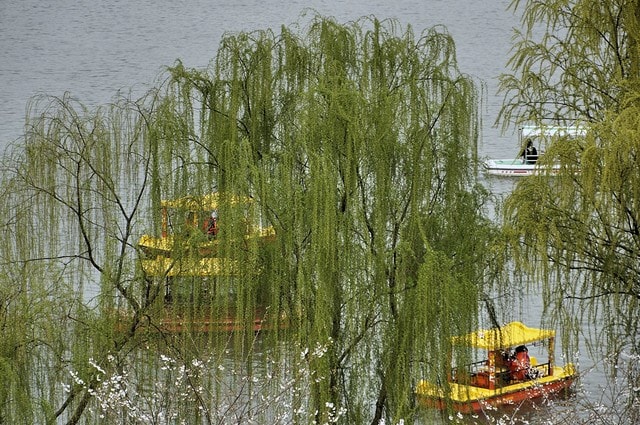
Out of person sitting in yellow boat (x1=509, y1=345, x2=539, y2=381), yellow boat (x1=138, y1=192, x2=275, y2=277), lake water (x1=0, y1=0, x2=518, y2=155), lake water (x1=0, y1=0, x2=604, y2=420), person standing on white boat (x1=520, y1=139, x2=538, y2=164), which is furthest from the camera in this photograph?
lake water (x1=0, y1=0, x2=518, y2=155)

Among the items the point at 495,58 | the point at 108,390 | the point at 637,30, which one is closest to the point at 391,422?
the point at 108,390

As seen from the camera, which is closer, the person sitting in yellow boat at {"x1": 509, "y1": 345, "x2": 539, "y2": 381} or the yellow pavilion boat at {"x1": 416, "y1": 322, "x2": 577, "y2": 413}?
the yellow pavilion boat at {"x1": 416, "y1": 322, "x2": 577, "y2": 413}

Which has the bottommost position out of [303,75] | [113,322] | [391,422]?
[391,422]

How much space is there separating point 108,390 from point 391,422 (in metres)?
2.17

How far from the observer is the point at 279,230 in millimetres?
9430

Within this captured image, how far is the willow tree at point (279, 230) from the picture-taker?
30.7 ft

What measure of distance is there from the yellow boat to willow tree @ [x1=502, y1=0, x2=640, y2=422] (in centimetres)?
204

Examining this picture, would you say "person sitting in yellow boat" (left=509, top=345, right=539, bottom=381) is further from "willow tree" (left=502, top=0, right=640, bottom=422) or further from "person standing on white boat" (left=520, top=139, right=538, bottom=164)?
"willow tree" (left=502, top=0, right=640, bottom=422)

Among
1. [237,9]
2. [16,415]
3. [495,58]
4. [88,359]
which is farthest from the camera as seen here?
[237,9]

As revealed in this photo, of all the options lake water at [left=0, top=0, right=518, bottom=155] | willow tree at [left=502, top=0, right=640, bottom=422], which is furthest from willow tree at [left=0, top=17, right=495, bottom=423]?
lake water at [left=0, top=0, right=518, bottom=155]

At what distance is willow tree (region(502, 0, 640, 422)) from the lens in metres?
8.88

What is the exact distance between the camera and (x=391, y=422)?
9.70 metres

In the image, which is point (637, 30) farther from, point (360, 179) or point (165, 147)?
point (165, 147)

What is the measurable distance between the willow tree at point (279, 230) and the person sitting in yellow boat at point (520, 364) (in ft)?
17.7
